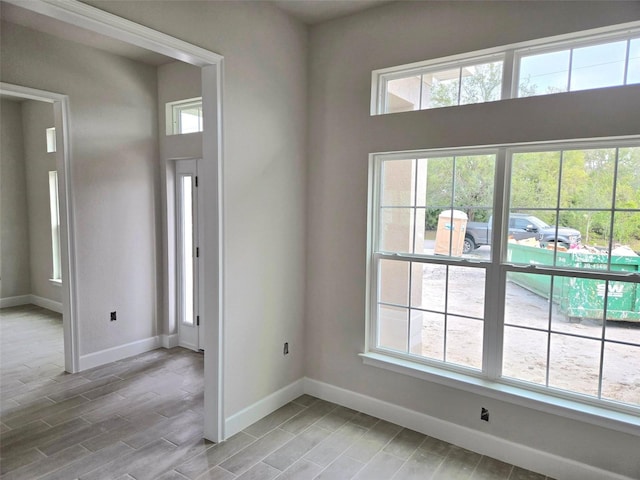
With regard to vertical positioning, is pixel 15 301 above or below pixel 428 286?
below

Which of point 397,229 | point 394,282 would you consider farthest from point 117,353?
point 397,229

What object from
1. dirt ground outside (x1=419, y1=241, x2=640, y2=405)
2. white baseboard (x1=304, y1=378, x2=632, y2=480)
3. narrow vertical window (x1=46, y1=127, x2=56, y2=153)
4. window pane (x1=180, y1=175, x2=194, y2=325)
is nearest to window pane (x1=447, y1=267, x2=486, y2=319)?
dirt ground outside (x1=419, y1=241, x2=640, y2=405)

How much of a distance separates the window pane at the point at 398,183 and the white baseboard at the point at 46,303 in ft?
17.9

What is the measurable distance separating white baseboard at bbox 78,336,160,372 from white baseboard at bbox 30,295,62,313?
2.46 meters

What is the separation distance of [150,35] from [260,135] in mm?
981

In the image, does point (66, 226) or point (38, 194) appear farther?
point (38, 194)

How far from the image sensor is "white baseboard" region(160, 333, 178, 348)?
179 inches

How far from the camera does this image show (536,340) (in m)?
2.53

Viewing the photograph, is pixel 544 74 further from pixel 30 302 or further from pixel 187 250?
pixel 30 302

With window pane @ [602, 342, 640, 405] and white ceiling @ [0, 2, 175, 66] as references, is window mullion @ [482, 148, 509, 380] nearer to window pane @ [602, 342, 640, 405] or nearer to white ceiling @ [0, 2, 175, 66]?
window pane @ [602, 342, 640, 405]

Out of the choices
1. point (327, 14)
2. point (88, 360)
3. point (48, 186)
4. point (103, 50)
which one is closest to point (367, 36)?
point (327, 14)

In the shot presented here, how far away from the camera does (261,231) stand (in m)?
3.02

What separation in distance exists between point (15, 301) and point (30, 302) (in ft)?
0.66

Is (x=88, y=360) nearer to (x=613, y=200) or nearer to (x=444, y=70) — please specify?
(x=444, y=70)
